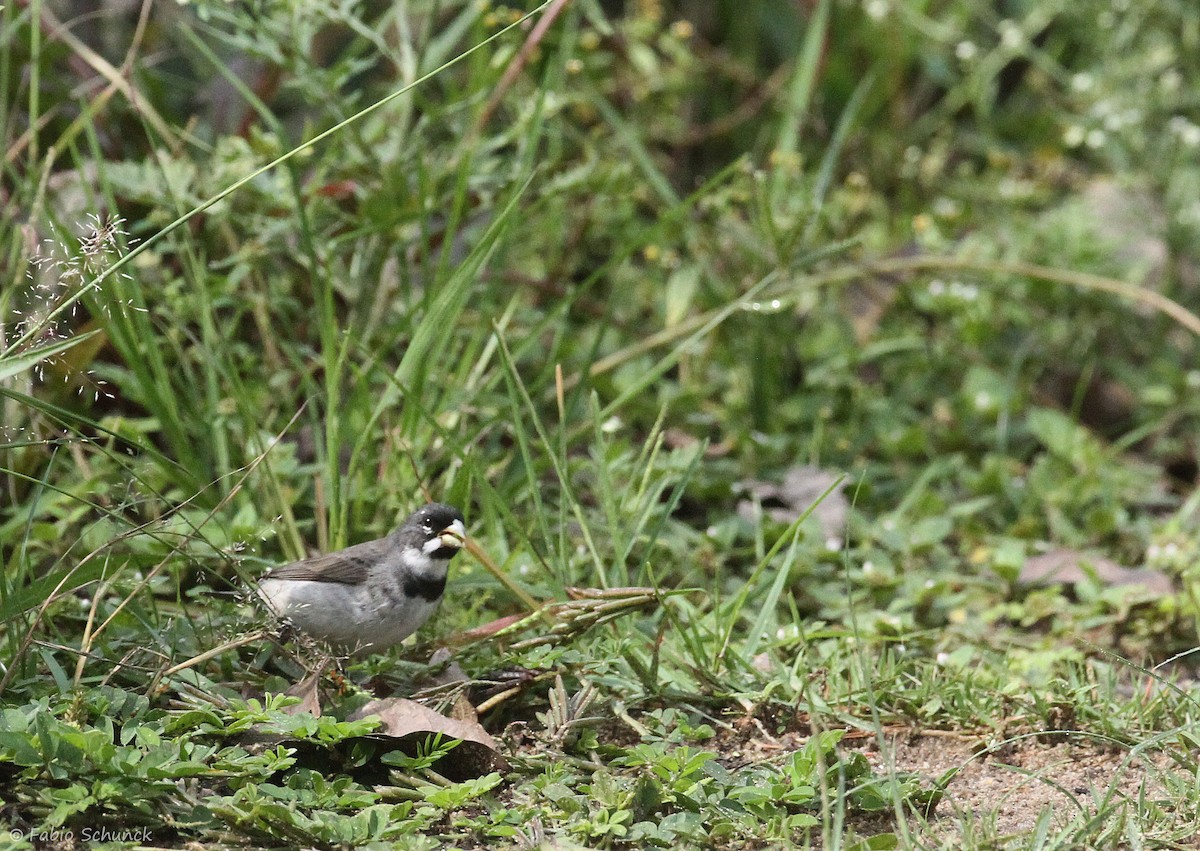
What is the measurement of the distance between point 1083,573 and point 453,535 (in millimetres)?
1954

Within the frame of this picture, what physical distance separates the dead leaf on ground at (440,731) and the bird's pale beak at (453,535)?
17.7 inches

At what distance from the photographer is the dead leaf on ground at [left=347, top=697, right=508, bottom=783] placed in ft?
8.71

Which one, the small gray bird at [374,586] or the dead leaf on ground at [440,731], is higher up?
the small gray bird at [374,586]

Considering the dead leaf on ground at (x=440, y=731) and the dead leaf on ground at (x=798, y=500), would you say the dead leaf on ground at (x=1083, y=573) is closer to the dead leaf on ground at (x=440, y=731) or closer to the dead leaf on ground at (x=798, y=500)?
the dead leaf on ground at (x=798, y=500)

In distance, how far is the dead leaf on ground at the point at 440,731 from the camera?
2.66 metres

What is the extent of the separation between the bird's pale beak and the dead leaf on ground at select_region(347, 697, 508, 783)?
45 cm

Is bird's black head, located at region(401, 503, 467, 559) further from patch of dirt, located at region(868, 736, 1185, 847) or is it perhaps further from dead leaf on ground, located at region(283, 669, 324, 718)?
patch of dirt, located at region(868, 736, 1185, 847)

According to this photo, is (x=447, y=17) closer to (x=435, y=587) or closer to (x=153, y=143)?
(x=153, y=143)

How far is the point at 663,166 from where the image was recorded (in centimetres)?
572

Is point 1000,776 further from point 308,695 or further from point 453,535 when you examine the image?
point 308,695

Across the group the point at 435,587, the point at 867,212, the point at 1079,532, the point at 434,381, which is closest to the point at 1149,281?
the point at 867,212

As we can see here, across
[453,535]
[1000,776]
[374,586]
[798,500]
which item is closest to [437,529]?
[453,535]

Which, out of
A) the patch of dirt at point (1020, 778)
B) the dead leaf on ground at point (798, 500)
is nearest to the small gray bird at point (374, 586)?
the patch of dirt at point (1020, 778)

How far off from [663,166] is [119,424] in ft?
9.63
